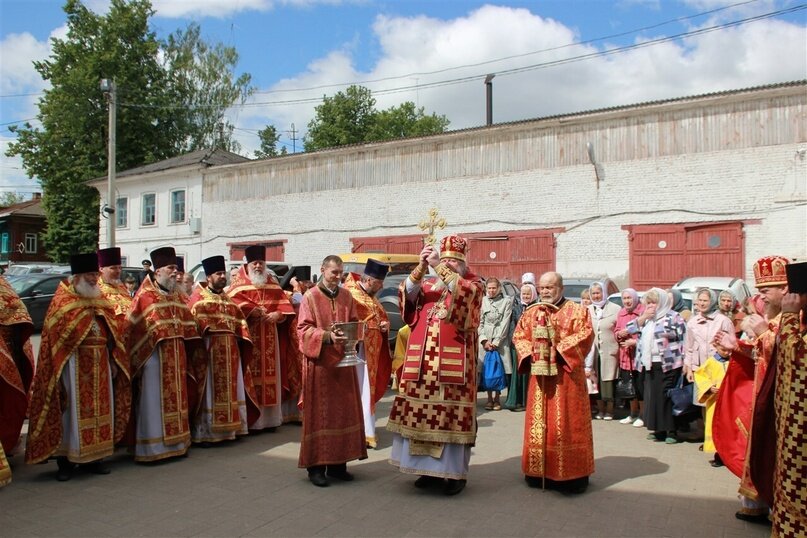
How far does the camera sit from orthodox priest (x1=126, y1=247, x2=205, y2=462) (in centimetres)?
637

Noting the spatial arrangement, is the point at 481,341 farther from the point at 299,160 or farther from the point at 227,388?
the point at 299,160

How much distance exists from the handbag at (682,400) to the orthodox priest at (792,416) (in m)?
3.58

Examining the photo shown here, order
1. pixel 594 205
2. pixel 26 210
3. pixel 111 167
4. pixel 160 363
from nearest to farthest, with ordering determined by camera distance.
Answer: pixel 160 363
pixel 594 205
pixel 111 167
pixel 26 210

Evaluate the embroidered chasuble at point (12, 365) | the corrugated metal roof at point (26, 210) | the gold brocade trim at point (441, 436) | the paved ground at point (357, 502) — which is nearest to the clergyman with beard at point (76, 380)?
the embroidered chasuble at point (12, 365)

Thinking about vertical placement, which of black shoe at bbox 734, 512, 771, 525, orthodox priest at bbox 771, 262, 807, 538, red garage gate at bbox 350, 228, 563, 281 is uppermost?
red garage gate at bbox 350, 228, 563, 281

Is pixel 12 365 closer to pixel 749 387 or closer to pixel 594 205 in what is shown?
pixel 749 387

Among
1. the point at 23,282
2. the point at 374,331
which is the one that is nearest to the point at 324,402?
the point at 374,331

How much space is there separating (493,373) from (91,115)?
32788mm

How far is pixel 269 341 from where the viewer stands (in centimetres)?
803

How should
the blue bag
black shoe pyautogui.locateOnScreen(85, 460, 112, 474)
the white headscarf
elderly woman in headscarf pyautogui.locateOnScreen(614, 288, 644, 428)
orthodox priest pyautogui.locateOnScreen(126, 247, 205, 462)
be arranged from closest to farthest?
black shoe pyautogui.locateOnScreen(85, 460, 112, 474), orthodox priest pyautogui.locateOnScreen(126, 247, 205, 462), the white headscarf, elderly woman in headscarf pyautogui.locateOnScreen(614, 288, 644, 428), the blue bag

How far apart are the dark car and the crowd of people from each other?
11996mm

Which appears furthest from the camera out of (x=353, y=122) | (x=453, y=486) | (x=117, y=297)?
(x=353, y=122)

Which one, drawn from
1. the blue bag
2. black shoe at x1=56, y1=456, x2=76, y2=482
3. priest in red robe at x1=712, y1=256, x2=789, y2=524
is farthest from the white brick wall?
black shoe at x1=56, y1=456, x2=76, y2=482

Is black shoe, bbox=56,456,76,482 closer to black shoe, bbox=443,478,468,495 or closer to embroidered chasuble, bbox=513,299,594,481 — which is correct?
black shoe, bbox=443,478,468,495
